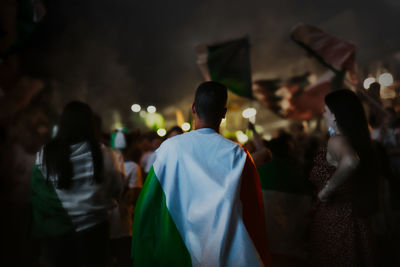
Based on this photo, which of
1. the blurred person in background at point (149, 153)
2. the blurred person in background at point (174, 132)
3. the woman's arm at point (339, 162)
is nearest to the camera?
the woman's arm at point (339, 162)

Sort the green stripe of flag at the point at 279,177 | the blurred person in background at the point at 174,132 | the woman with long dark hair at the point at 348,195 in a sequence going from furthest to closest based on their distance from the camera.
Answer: the blurred person in background at the point at 174,132 < the green stripe of flag at the point at 279,177 < the woman with long dark hair at the point at 348,195

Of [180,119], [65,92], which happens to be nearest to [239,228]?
[180,119]

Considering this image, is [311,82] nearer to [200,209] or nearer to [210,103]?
[210,103]

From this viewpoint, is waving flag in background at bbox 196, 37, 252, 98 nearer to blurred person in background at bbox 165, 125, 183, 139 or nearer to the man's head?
blurred person in background at bbox 165, 125, 183, 139

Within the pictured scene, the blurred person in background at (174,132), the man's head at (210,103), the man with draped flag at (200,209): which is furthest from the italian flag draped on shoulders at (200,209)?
the blurred person in background at (174,132)

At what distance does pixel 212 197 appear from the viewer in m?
1.54

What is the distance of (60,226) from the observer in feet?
7.07

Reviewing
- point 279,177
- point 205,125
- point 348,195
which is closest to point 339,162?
point 348,195

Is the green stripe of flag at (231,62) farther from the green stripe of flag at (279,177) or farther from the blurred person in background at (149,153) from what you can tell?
the green stripe of flag at (279,177)

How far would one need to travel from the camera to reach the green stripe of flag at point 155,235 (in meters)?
1.55

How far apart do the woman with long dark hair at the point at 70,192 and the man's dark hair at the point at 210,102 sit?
100cm

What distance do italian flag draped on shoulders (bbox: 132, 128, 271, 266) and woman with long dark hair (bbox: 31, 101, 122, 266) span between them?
2.67 ft

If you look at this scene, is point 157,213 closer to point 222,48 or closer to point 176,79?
point 222,48

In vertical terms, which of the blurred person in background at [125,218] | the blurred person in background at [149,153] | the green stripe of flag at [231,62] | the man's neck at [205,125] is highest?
the green stripe of flag at [231,62]
